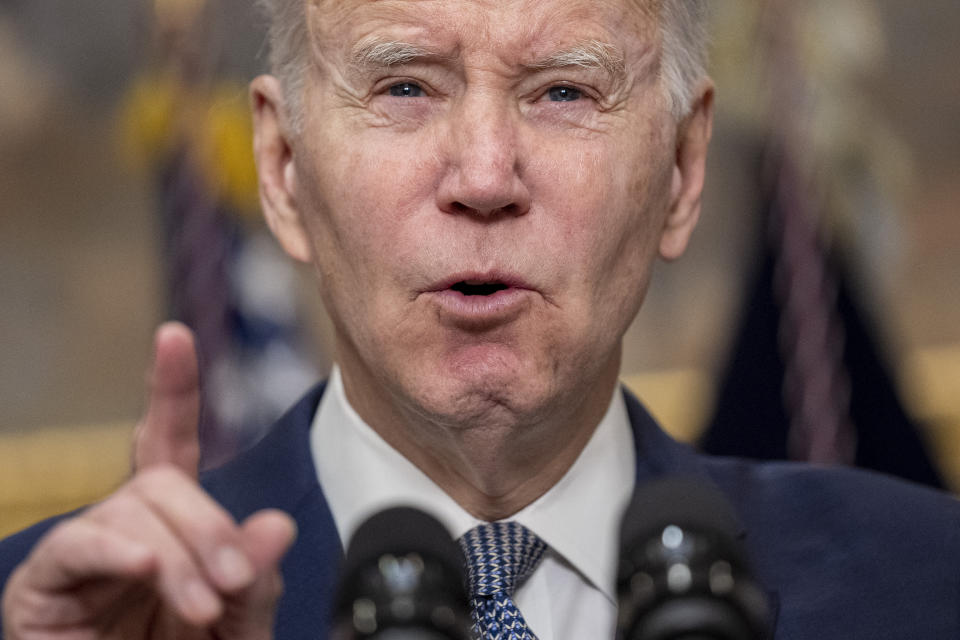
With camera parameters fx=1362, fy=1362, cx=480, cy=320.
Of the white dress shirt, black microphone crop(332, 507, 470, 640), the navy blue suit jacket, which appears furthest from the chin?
black microphone crop(332, 507, 470, 640)

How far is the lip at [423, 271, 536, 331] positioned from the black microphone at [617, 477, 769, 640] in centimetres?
66

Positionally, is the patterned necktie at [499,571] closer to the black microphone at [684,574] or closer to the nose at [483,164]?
the nose at [483,164]

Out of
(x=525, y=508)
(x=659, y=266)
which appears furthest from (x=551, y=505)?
(x=659, y=266)

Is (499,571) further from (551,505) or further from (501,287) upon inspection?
(501,287)

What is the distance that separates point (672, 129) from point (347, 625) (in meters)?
1.20

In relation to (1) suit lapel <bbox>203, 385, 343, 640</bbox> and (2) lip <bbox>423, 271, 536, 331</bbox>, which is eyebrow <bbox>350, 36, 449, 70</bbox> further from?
(1) suit lapel <bbox>203, 385, 343, 640</bbox>

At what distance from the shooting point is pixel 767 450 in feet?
14.1

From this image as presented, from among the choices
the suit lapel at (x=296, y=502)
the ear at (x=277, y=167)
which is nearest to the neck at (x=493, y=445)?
the suit lapel at (x=296, y=502)

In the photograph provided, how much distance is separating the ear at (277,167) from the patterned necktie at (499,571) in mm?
507

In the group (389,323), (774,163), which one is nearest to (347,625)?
(389,323)

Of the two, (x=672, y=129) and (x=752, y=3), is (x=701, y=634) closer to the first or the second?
(x=672, y=129)

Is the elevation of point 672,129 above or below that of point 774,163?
above

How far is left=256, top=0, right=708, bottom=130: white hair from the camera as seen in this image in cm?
206

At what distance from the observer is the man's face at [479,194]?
184cm
